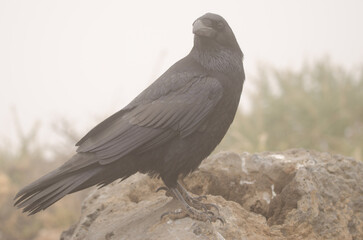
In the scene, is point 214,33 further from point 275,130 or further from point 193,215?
point 275,130

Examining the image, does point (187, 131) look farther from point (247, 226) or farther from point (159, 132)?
point (247, 226)

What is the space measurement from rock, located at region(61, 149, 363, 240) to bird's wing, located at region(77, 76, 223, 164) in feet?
1.89

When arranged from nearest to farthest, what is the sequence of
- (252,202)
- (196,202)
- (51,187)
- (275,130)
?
(51,187) < (196,202) < (252,202) < (275,130)

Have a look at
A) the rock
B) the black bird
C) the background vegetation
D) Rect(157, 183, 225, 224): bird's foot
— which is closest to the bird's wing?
the black bird

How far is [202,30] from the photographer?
11.7 feet

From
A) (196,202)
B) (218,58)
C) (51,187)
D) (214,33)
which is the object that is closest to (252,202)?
(196,202)

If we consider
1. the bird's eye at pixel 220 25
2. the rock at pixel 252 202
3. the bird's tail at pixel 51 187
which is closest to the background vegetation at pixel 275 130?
the rock at pixel 252 202

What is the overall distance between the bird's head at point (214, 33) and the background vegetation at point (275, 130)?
384 cm

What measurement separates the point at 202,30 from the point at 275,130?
5487mm

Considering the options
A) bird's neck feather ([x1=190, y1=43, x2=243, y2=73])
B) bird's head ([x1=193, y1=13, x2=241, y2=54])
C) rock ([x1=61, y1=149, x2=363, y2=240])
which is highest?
bird's head ([x1=193, y1=13, x2=241, y2=54])

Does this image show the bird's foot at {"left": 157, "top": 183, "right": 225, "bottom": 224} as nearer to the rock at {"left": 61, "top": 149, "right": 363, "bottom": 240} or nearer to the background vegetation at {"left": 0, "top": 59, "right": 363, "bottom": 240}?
the rock at {"left": 61, "top": 149, "right": 363, "bottom": 240}

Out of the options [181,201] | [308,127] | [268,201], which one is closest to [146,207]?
[181,201]

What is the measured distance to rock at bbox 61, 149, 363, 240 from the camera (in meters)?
3.32

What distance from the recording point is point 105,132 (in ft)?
11.4
